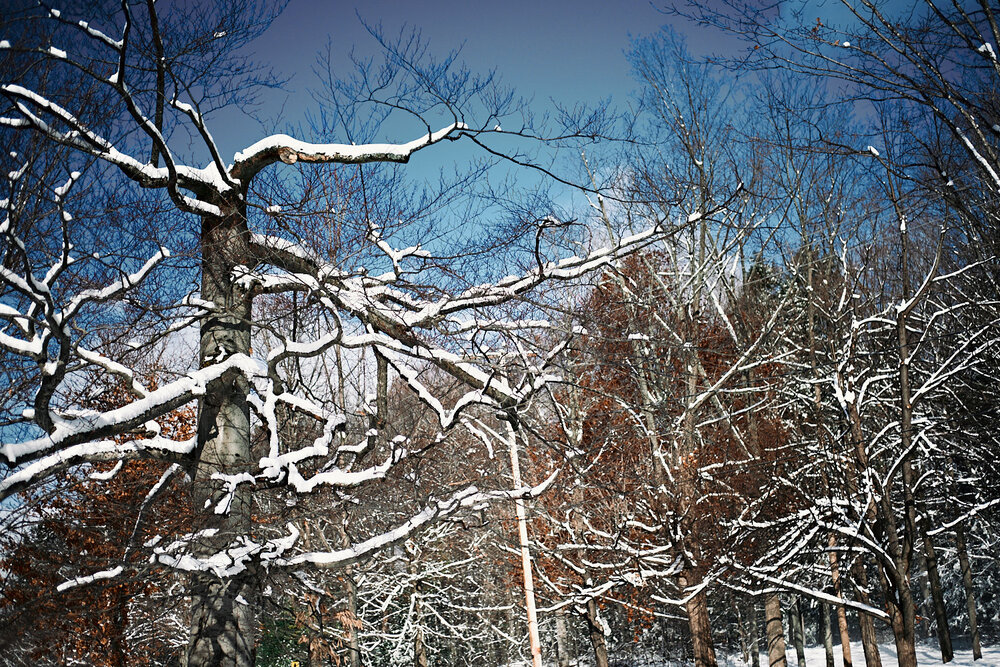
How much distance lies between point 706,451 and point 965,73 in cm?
969

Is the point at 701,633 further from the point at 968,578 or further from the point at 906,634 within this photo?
the point at 968,578

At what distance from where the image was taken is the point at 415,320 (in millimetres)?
5734

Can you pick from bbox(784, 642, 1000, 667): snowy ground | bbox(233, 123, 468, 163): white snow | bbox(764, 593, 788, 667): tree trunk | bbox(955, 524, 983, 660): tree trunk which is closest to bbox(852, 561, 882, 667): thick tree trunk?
bbox(764, 593, 788, 667): tree trunk

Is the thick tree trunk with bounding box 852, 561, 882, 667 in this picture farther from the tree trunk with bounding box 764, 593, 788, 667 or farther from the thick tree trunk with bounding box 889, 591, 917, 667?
the thick tree trunk with bounding box 889, 591, 917, 667

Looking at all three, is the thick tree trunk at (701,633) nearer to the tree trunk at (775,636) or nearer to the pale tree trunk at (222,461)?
the tree trunk at (775,636)

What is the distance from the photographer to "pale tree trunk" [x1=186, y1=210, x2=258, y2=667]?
578 centimetres

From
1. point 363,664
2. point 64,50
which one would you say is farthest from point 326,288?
point 363,664

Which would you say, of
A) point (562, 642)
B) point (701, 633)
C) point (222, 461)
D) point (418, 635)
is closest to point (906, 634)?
point (701, 633)

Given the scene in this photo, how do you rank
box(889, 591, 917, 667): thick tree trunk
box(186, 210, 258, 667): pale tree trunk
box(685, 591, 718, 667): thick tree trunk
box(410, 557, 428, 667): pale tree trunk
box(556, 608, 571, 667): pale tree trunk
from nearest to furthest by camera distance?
box(186, 210, 258, 667): pale tree trunk → box(889, 591, 917, 667): thick tree trunk → box(685, 591, 718, 667): thick tree trunk → box(556, 608, 571, 667): pale tree trunk → box(410, 557, 428, 667): pale tree trunk

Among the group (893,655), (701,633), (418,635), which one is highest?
(701,633)

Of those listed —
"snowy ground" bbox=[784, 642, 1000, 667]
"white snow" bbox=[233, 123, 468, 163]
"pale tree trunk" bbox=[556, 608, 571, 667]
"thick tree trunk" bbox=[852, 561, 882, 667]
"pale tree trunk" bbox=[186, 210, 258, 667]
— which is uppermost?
"white snow" bbox=[233, 123, 468, 163]

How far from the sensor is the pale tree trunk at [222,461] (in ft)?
19.0

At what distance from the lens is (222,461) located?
20.4 ft

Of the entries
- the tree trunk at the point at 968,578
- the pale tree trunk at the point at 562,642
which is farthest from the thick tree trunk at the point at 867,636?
the tree trunk at the point at 968,578
